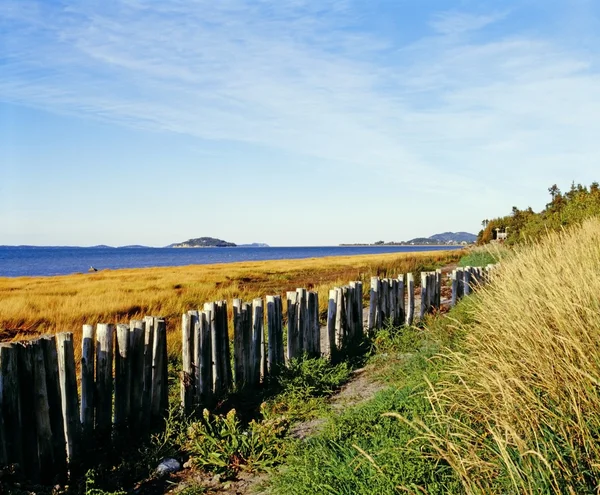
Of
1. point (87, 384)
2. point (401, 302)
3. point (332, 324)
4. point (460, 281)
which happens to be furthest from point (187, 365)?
point (460, 281)

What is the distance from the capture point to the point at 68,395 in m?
3.83

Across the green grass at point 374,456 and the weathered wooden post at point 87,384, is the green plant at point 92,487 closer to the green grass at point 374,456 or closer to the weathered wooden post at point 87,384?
the weathered wooden post at point 87,384

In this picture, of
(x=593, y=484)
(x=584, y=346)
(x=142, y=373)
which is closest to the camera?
(x=593, y=484)

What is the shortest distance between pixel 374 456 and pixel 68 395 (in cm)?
226

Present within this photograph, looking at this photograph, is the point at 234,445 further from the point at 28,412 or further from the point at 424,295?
the point at 424,295

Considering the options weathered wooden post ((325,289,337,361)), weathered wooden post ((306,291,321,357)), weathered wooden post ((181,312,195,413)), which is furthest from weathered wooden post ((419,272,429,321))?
weathered wooden post ((181,312,195,413))

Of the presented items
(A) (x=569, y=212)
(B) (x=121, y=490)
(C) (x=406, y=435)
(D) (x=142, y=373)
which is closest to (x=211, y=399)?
(D) (x=142, y=373)

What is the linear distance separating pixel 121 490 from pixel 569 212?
1631 cm

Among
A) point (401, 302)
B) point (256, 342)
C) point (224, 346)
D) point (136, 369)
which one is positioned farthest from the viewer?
point (401, 302)

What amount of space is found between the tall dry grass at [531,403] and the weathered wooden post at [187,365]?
7.31ft

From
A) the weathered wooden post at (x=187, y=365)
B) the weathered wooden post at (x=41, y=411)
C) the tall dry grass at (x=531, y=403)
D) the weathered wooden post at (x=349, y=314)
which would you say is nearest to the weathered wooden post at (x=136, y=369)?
the weathered wooden post at (x=187, y=365)

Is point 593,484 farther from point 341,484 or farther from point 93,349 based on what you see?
point 93,349

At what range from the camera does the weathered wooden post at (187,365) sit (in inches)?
187

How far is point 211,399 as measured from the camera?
5004 millimetres
